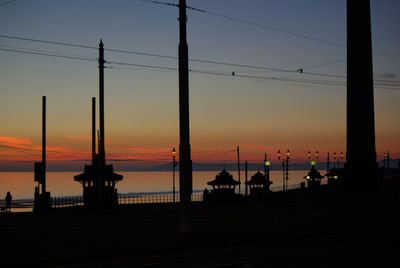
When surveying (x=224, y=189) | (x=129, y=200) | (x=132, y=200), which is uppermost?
(x=224, y=189)

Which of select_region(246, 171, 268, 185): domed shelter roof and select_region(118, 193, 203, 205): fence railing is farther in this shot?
select_region(246, 171, 268, 185): domed shelter roof

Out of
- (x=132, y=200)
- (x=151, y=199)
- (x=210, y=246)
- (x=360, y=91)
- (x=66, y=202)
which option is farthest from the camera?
(x=151, y=199)

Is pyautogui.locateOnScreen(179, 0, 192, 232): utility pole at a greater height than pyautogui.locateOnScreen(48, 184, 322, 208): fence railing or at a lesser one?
greater

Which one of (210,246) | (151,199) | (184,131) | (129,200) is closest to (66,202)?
(129,200)

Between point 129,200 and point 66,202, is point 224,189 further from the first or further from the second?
point 66,202

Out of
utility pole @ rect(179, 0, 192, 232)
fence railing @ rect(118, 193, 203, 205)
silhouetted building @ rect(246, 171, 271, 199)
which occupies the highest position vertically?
utility pole @ rect(179, 0, 192, 232)

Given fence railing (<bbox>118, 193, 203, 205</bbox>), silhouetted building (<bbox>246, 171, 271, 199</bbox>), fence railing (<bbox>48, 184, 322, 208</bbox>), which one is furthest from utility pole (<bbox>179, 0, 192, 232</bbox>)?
silhouetted building (<bbox>246, 171, 271, 199</bbox>)

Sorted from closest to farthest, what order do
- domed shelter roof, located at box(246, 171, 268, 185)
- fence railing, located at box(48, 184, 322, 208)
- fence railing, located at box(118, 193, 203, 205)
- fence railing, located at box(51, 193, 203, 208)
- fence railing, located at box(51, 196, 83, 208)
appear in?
fence railing, located at box(51, 196, 83, 208) → fence railing, located at box(51, 193, 203, 208) → fence railing, located at box(48, 184, 322, 208) → fence railing, located at box(118, 193, 203, 205) → domed shelter roof, located at box(246, 171, 268, 185)

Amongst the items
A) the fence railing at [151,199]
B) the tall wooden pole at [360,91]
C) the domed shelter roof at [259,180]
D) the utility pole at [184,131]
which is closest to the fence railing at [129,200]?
the fence railing at [151,199]

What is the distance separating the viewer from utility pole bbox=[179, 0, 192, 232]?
16234mm

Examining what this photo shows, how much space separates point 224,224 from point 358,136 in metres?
37.0

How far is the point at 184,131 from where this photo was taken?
16.3 metres

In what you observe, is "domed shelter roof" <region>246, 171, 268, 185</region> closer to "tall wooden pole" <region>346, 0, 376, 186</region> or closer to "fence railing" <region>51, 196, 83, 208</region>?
"tall wooden pole" <region>346, 0, 376, 186</region>

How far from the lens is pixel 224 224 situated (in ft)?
68.0
